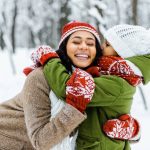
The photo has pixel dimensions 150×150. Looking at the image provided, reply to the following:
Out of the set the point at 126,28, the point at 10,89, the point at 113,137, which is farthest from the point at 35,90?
the point at 10,89

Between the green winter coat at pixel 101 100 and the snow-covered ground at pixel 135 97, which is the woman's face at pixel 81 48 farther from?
the snow-covered ground at pixel 135 97

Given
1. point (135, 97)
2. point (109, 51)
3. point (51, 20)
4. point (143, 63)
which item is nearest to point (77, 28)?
point (109, 51)

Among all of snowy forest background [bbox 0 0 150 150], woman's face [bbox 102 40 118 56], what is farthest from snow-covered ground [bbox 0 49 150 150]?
woman's face [bbox 102 40 118 56]

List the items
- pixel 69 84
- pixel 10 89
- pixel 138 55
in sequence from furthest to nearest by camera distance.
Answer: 1. pixel 10 89
2. pixel 138 55
3. pixel 69 84

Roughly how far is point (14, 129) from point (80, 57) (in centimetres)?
65

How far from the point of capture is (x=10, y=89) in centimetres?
1371

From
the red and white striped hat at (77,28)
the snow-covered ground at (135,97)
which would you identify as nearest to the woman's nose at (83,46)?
the red and white striped hat at (77,28)

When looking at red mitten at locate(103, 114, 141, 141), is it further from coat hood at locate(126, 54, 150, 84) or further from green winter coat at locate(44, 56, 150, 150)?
coat hood at locate(126, 54, 150, 84)

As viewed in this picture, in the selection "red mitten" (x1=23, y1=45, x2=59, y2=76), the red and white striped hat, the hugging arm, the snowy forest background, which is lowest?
the snowy forest background

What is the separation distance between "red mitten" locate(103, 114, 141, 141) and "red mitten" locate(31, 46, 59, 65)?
1.74ft

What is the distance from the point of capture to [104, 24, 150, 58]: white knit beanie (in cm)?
252

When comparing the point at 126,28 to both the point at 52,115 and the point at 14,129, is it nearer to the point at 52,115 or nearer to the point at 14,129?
the point at 52,115

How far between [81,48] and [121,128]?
1.79 feet

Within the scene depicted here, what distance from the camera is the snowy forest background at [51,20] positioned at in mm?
10261
